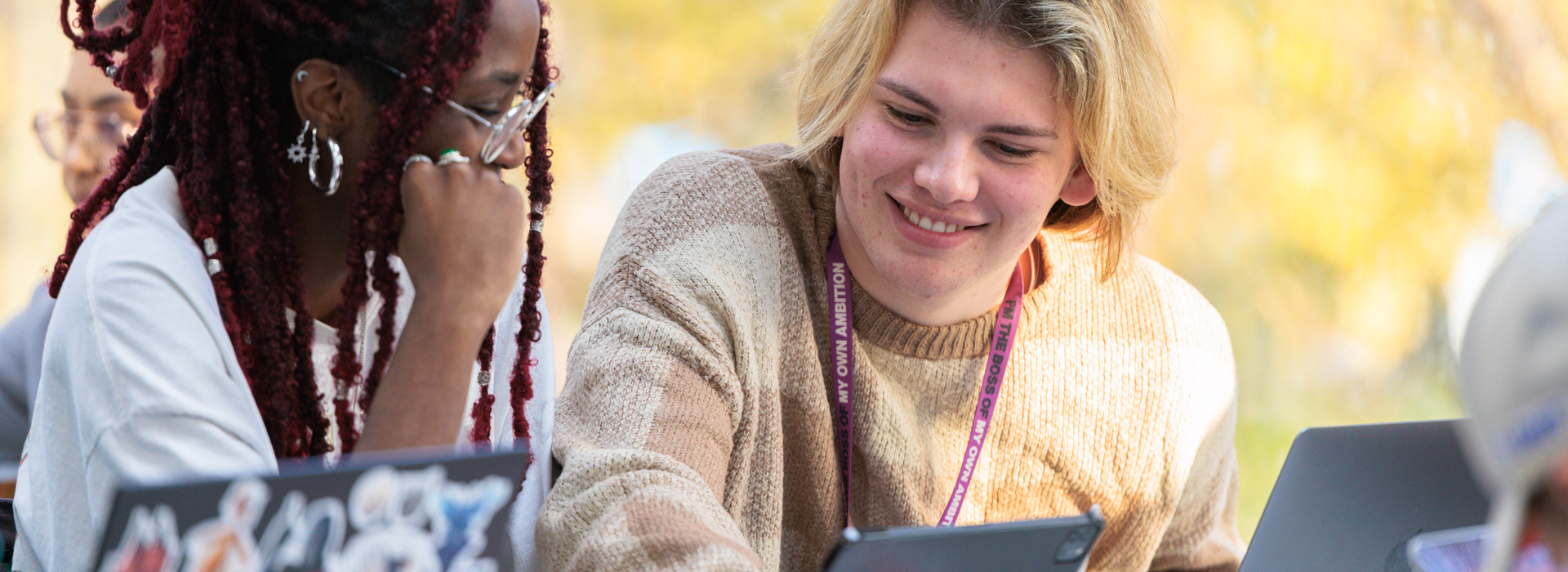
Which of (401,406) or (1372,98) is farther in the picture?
(1372,98)

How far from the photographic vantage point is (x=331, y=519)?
2.90ft

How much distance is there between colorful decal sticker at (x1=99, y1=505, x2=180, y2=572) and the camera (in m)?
0.81

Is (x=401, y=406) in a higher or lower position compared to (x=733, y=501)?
higher

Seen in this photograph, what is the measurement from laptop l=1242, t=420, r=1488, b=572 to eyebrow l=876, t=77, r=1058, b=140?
0.47 m

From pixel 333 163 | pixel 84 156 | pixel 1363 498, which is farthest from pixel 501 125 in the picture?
pixel 84 156

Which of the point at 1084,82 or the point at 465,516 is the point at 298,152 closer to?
the point at 465,516

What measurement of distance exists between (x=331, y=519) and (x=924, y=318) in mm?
985

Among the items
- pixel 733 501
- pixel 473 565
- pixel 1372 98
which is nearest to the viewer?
pixel 473 565

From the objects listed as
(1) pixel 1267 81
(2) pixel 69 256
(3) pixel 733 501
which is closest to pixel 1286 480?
(3) pixel 733 501

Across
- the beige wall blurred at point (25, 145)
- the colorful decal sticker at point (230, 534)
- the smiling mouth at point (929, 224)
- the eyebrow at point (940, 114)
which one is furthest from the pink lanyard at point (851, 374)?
the beige wall blurred at point (25, 145)

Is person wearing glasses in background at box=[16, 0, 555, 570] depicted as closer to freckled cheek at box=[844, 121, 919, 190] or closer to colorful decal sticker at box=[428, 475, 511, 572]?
colorful decal sticker at box=[428, 475, 511, 572]

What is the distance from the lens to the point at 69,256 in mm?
1255

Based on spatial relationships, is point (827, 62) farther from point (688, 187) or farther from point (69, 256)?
point (69, 256)

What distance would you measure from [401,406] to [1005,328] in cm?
92
